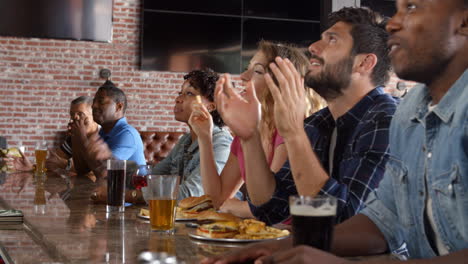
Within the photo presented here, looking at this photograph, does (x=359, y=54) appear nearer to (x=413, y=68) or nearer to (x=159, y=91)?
(x=413, y=68)

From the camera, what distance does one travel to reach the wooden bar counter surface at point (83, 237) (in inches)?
49.1

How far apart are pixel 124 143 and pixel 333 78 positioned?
2233mm

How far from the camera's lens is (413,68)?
48.2 inches

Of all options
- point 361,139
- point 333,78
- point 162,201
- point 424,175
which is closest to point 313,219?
point 424,175

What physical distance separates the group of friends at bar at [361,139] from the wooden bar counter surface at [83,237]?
0.54 feet

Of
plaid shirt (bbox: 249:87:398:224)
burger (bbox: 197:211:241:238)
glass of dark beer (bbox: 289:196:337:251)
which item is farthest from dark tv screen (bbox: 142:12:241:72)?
glass of dark beer (bbox: 289:196:337:251)

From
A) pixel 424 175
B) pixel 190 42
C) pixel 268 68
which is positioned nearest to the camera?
pixel 424 175

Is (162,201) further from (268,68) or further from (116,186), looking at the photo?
(268,68)

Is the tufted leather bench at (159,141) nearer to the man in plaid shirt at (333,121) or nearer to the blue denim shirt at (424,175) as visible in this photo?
the man in plaid shirt at (333,121)

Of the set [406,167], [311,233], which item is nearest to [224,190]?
[406,167]

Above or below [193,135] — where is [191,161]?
below

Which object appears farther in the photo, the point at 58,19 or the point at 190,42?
the point at 190,42

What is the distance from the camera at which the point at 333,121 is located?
204cm

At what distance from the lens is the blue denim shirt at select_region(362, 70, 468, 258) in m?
1.10
